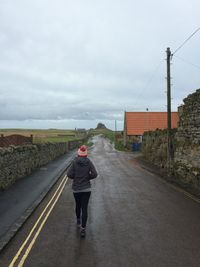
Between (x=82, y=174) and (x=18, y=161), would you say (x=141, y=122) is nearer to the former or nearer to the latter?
(x=18, y=161)

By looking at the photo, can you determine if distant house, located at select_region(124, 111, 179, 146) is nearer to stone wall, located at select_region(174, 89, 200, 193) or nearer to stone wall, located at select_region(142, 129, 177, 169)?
stone wall, located at select_region(142, 129, 177, 169)

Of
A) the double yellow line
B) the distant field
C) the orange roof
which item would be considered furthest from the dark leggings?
the orange roof

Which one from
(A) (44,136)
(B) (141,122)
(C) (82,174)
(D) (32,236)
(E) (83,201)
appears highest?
(B) (141,122)

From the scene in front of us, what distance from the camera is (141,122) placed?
224 ft

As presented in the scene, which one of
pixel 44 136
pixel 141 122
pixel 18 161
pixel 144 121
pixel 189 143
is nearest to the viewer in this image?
pixel 189 143

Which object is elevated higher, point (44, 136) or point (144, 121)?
point (144, 121)

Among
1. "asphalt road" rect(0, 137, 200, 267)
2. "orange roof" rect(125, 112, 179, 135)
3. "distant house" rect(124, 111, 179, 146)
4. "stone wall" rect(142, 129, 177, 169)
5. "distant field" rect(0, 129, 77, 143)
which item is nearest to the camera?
"asphalt road" rect(0, 137, 200, 267)

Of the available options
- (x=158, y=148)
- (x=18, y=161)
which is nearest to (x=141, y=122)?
(x=158, y=148)

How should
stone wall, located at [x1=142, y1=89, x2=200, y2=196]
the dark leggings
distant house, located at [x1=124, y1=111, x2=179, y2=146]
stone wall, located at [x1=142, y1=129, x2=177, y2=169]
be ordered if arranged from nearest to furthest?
the dark leggings < stone wall, located at [x1=142, y1=89, x2=200, y2=196] < stone wall, located at [x1=142, y1=129, x2=177, y2=169] < distant house, located at [x1=124, y1=111, x2=179, y2=146]

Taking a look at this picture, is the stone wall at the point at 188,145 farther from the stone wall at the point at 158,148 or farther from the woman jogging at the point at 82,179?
the woman jogging at the point at 82,179

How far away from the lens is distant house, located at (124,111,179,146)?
66000 mm

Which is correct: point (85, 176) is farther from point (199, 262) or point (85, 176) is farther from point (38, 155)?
point (38, 155)

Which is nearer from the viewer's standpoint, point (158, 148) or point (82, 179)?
A: point (82, 179)

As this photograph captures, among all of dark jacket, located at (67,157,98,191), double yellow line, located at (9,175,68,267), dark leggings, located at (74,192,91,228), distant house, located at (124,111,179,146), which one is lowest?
double yellow line, located at (9,175,68,267)
